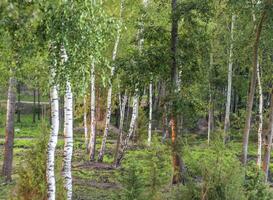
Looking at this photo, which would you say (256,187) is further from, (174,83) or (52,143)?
(174,83)

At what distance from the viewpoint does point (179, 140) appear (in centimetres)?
1499

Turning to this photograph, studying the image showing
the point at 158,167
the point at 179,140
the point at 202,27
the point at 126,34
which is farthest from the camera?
the point at 126,34

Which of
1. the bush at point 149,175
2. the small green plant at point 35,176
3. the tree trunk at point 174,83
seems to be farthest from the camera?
the tree trunk at point 174,83

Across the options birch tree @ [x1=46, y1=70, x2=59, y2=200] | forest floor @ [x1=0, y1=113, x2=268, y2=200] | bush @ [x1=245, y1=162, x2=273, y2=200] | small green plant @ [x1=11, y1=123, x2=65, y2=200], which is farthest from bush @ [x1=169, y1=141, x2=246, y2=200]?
birch tree @ [x1=46, y1=70, x2=59, y2=200]

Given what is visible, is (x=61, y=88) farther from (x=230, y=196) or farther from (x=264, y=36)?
(x=264, y=36)

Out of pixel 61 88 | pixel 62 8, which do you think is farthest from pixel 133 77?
pixel 62 8

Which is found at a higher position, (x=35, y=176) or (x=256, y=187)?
(x=35, y=176)

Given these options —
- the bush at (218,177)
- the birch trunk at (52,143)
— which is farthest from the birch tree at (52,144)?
the bush at (218,177)

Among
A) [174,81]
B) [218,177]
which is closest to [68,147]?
[218,177]

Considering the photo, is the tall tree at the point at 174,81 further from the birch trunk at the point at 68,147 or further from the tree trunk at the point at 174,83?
the birch trunk at the point at 68,147

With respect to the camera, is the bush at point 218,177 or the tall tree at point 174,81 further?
the tall tree at point 174,81

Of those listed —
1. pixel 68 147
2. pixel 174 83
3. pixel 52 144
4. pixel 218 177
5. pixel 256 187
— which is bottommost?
pixel 256 187

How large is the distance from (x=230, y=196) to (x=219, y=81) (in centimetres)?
2970

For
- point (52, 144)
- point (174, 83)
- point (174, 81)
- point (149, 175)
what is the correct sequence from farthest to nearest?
point (174, 81), point (174, 83), point (149, 175), point (52, 144)
